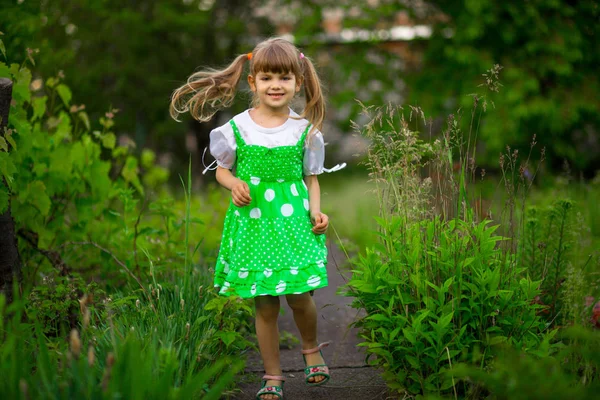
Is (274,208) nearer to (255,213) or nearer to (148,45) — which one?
(255,213)

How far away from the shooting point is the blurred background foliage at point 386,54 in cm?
948

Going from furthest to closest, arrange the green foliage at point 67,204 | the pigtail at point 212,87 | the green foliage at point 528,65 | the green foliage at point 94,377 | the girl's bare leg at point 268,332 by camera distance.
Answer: the green foliage at point 528,65 → the green foliage at point 67,204 → the pigtail at point 212,87 → the girl's bare leg at point 268,332 → the green foliage at point 94,377

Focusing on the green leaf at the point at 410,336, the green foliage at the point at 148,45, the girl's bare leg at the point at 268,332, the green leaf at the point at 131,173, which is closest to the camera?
the green leaf at the point at 410,336

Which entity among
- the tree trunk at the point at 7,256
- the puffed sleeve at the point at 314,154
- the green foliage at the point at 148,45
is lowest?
the tree trunk at the point at 7,256

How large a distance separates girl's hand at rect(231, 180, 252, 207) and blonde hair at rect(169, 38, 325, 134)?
45cm

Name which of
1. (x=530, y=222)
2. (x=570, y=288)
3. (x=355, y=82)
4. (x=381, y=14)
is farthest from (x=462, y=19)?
(x=570, y=288)

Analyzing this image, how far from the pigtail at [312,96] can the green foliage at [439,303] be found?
2.10 feet

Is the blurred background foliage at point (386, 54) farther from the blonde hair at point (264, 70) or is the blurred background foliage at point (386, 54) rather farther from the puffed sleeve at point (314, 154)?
the puffed sleeve at point (314, 154)

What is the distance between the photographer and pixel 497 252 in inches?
116

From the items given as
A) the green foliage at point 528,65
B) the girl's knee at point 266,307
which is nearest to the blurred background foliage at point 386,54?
the green foliage at point 528,65

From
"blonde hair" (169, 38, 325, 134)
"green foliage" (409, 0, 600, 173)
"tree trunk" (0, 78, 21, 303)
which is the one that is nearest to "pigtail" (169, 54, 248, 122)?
"blonde hair" (169, 38, 325, 134)

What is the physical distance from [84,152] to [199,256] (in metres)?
1.04

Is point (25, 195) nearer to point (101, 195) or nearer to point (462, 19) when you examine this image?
point (101, 195)

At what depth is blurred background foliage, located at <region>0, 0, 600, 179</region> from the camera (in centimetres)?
948
